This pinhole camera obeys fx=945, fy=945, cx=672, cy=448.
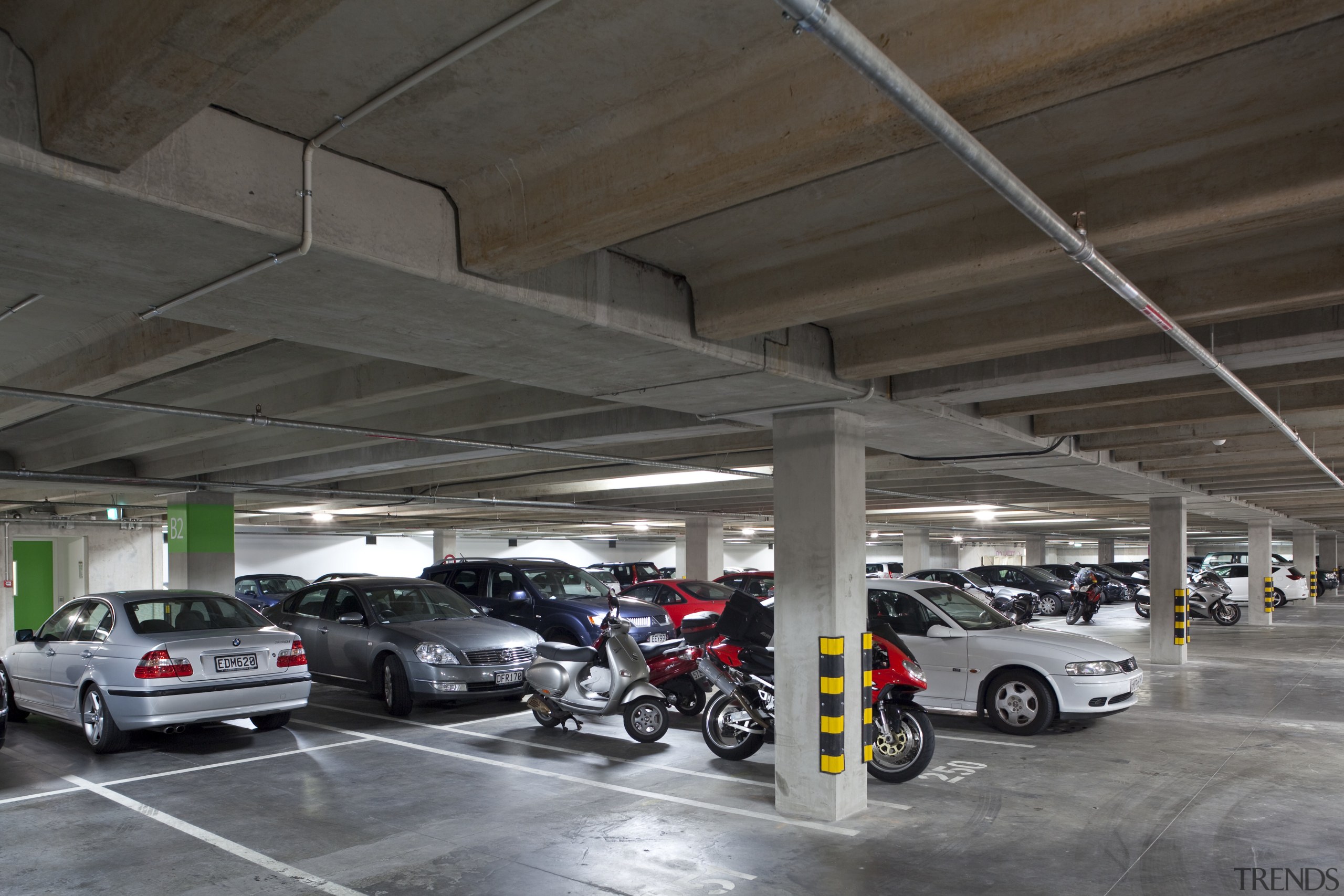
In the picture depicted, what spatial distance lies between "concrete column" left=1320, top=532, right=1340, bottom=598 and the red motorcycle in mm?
46268

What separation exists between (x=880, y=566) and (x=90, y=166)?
39.5 metres

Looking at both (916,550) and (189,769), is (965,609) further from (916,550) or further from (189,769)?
(916,550)

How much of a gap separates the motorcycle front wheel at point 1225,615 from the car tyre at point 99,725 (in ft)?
80.8

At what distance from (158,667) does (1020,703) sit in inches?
316

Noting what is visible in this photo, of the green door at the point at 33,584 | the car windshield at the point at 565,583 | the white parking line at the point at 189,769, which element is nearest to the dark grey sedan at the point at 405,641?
the white parking line at the point at 189,769

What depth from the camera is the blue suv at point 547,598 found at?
516 inches

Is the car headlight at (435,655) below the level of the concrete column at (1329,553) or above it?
above

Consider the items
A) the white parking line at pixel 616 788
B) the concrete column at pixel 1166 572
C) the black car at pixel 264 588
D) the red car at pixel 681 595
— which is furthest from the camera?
the black car at pixel 264 588

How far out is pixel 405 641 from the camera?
10297 mm

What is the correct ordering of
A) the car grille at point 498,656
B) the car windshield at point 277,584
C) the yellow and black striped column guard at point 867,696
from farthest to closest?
the car windshield at point 277,584 < the car grille at point 498,656 < the yellow and black striped column guard at point 867,696

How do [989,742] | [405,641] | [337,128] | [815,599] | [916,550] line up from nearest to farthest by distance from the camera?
[337,128], [815,599], [989,742], [405,641], [916,550]

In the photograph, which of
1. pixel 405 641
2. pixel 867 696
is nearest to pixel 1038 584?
pixel 405 641

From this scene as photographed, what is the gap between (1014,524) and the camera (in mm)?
32938

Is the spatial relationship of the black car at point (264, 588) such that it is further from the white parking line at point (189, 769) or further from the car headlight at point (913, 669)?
the car headlight at point (913, 669)
